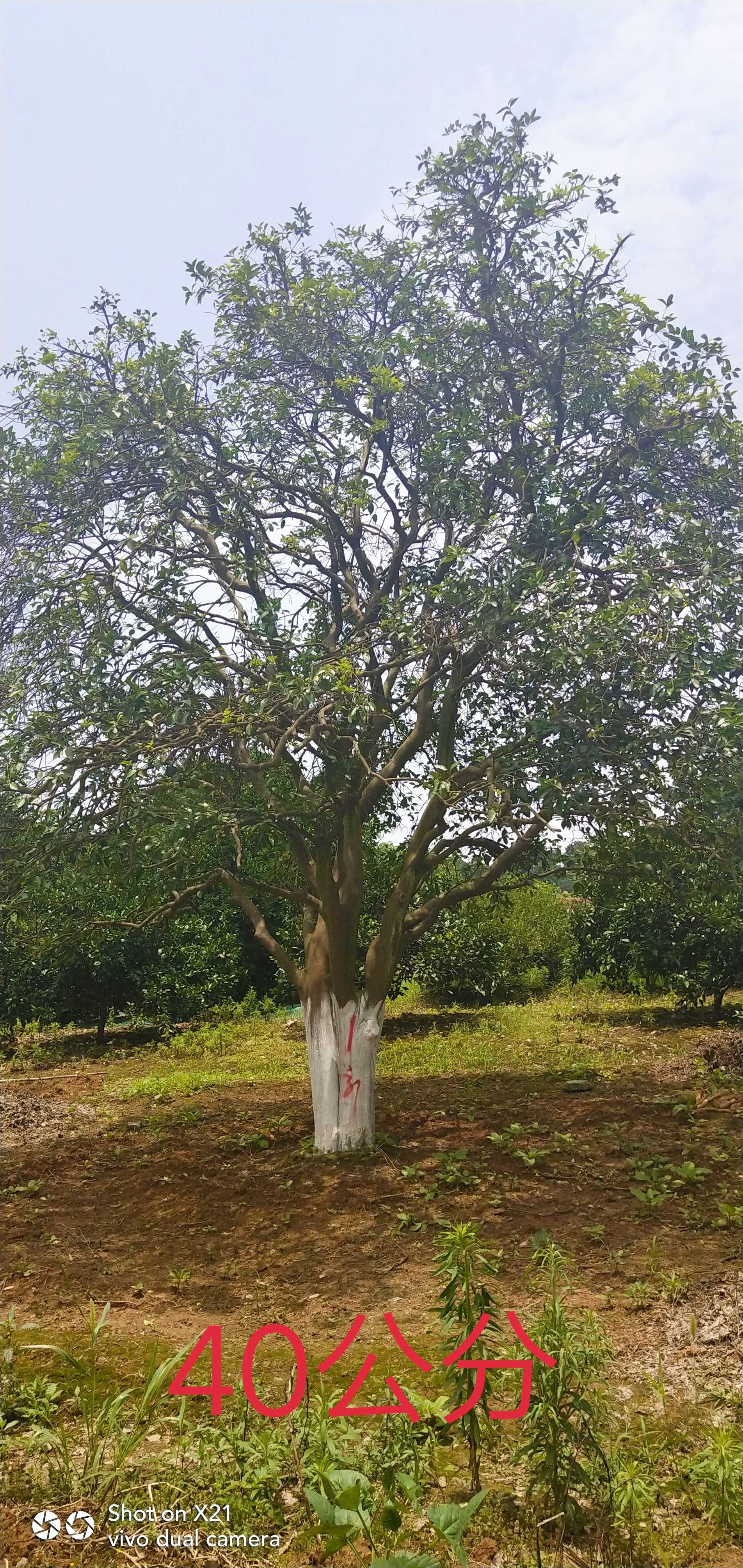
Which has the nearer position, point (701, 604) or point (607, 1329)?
point (607, 1329)

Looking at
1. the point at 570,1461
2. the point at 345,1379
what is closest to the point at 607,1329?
the point at 345,1379

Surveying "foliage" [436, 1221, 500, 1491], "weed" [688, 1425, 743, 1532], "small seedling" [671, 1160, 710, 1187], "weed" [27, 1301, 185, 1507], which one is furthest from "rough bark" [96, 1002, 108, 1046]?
"weed" [688, 1425, 743, 1532]

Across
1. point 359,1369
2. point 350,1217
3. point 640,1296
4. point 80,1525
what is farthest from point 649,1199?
point 80,1525

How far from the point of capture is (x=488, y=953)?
15141 millimetres

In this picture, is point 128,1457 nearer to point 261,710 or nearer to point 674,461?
point 261,710

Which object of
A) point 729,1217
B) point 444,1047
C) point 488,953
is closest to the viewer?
point 729,1217

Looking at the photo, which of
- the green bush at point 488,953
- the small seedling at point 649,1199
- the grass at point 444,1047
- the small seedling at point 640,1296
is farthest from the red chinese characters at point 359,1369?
the green bush at point 488,953

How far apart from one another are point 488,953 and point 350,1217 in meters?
9.31

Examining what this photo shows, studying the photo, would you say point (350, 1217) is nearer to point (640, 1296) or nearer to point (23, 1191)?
point (640, 1296)

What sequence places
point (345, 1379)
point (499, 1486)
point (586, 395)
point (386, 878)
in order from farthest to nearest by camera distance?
point (386, 878) < point (586, 395) < point (345, 1379) < point (499, 1486)

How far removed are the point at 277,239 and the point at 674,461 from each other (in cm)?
387

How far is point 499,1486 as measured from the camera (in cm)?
313

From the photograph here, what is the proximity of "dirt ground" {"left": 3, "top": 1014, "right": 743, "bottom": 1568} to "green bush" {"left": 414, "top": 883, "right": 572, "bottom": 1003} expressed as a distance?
5.23 meters

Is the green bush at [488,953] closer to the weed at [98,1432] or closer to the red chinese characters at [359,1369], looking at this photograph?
the red chinese characters at [359,1369]
